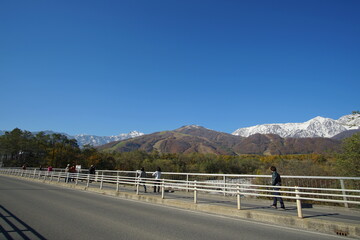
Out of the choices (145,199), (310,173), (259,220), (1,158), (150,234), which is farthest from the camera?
(1,158)

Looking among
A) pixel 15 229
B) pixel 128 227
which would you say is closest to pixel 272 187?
pixel 128 227

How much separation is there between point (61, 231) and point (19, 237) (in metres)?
0.92

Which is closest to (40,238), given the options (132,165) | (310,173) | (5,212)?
(5,212)

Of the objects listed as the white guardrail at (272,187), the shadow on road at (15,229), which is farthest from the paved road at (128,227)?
the white guardrail at (272,187)

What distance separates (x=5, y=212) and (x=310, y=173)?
80.8 ft

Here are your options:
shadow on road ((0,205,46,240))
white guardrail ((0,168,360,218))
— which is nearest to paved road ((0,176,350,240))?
shadow on road ((0,205,46,240))

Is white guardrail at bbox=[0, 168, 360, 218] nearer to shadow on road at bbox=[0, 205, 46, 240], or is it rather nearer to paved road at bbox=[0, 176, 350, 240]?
paved road at bbox=[0, 176, 350, 240]

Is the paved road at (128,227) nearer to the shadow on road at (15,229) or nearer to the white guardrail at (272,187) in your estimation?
the shadow on road at (15,229)

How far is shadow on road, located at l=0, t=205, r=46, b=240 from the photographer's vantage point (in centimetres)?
556

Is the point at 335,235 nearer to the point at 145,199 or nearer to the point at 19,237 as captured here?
the point at 19,237

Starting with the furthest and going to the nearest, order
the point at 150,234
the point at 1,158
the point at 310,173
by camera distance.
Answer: the point at 1,158
the point at 310,173
the point at 150,234

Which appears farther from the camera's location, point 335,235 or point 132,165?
point 132,165

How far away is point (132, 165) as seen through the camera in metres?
90.8

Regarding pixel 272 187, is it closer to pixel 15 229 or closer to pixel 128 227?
pixel 128 227
